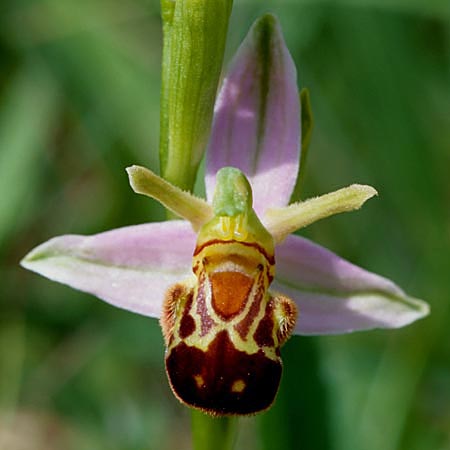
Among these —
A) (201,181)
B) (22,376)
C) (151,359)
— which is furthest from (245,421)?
(201,181)

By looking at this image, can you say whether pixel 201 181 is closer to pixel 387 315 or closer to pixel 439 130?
pixel 387 315

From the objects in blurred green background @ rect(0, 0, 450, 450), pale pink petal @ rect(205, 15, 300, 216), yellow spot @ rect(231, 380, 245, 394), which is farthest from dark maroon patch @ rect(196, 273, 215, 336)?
blurred green background @ rect(0, 0, 450, 450)

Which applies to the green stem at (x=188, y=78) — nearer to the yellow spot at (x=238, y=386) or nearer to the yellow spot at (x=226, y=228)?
the yellow spot at (x=226, y=228)

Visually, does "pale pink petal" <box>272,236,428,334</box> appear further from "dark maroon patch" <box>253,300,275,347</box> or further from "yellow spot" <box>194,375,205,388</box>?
"yellow spot" <box>194,375,205,388</box>

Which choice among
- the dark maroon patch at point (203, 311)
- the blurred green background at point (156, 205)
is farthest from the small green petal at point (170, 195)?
the blurred green background at point (156, 205)

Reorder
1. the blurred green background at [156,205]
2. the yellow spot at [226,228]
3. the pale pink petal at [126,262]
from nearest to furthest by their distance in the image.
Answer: the yellow spot at [226,228] → the pale pink petal at [126,262] → the blurred green background at [156,205]

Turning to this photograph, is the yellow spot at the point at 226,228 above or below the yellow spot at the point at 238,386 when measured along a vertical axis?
above
